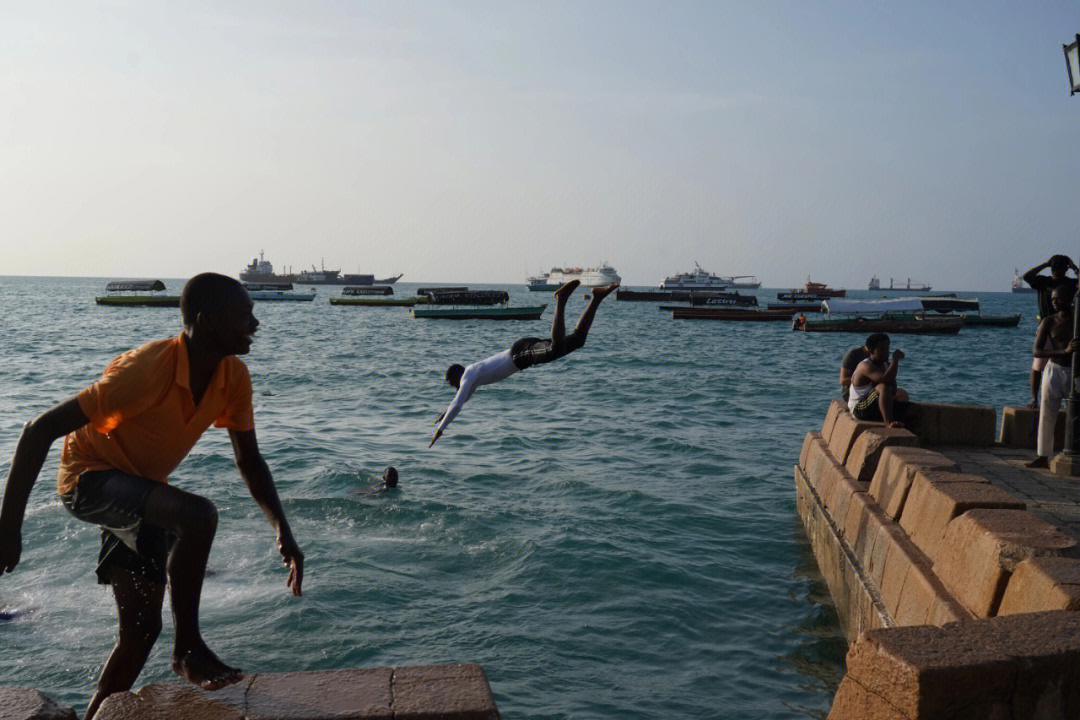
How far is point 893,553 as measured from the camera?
6.09 m

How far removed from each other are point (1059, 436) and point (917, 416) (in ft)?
4.55

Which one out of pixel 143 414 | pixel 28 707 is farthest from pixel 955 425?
pixel 28 707

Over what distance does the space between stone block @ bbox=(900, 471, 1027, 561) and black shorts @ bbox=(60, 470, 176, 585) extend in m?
4.56

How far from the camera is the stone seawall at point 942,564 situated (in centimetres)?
322

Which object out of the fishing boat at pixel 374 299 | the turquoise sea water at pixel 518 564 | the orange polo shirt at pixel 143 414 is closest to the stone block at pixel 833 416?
the turquoise sea water at pixel 518 564

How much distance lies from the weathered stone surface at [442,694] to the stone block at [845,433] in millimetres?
6442

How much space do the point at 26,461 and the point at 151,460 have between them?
0.39 metres

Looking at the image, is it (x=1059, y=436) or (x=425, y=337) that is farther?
(x=425, y=337)

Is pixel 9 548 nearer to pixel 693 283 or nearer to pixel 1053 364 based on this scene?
pixel 1053 364

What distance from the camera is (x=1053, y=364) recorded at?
8.29 meters

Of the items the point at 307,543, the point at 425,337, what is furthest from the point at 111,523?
the point at 425,337

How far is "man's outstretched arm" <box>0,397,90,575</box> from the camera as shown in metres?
2.78

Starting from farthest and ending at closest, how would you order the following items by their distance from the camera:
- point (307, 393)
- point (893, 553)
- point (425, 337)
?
point (425, 337) → point (307, 393) → point (893, 553)

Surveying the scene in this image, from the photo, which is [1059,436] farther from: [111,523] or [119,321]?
[119,321]
